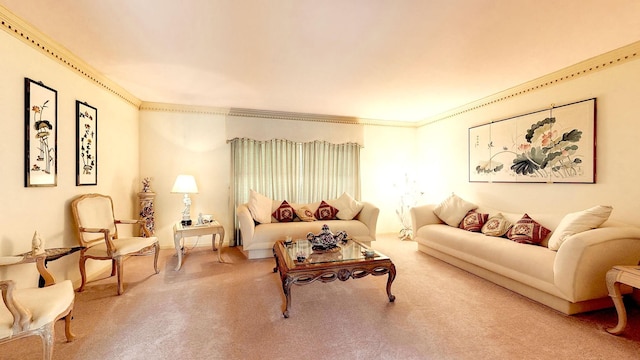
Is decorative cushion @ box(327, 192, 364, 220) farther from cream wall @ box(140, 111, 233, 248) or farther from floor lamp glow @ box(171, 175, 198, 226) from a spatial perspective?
floor lamp glow @ box(171, 175, 198, 226)

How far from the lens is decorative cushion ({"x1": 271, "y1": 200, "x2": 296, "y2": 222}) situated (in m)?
4.58

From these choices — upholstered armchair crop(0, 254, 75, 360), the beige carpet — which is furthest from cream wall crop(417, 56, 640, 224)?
upholstered armchair crop(0, 254, 75, 360)

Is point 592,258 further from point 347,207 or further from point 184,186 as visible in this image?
point 184,186

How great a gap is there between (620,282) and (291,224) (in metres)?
3.63

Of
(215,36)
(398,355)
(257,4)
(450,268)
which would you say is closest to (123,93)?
(215,36)

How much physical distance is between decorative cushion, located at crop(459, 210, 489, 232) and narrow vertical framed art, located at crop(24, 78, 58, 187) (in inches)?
200

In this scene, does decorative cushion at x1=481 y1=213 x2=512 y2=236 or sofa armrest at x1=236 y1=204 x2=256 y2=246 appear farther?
sofa armrest at x1=236 y1=204 x2=256 y2=246

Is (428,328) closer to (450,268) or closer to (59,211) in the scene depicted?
(450,268)

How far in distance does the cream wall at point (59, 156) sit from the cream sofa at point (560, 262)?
4.67 meters

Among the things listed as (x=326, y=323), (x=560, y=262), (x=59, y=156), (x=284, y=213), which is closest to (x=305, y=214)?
(x=284, y=213)

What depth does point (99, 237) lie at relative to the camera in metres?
3.17

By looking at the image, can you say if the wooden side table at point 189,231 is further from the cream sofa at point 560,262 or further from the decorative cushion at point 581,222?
the decorative cushion at point 581,222

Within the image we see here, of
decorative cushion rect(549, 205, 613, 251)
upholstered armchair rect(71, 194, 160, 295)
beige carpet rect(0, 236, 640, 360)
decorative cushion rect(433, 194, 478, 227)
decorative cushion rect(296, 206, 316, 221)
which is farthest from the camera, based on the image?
decorative cushion rect(296, 206, 316, 221)

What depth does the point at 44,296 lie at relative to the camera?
5.75ft
